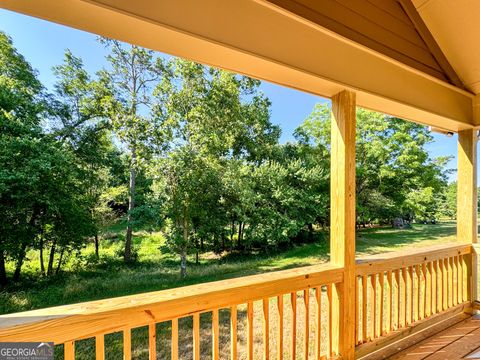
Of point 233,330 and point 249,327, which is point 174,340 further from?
point 249,327

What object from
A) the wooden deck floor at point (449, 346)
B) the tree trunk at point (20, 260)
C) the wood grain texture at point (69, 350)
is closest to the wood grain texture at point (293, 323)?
the wooden deck floor at point (449, 346)

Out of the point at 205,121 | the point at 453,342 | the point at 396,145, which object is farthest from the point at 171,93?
the point at 396,145

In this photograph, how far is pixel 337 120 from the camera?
68.2 inches

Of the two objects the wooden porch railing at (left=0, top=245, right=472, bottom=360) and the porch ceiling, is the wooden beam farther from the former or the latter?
the wooden porch railing at (left=0, top=245, right=472, bottom=360)

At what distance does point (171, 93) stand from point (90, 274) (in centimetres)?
515

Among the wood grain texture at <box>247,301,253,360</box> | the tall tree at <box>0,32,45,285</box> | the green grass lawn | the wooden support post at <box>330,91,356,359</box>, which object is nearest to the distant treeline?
the tall tree at <box>0,32,45,285</box>

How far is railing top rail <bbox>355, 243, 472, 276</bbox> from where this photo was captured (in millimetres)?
1805

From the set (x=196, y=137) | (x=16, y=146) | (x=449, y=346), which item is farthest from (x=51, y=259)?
(x=449, y=346)

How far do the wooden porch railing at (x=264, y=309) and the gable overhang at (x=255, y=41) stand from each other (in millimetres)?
1236

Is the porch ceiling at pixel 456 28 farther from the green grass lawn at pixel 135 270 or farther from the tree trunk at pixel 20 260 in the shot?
the tree trunk at pixel 20 260

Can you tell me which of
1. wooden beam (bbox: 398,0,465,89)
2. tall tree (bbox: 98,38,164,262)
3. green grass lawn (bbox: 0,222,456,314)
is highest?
tall tree (bbox: 98,38,164,262)

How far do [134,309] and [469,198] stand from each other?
3484mm

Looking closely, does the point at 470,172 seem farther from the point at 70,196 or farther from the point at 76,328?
the point at 70,196

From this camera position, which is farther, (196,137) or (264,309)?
(196,137)
